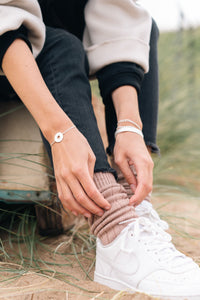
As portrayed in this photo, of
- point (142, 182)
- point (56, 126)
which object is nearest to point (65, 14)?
point (56, 126)

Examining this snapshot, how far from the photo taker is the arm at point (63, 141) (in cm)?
57

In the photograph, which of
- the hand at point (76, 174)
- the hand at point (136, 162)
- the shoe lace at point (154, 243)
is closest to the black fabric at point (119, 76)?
the hand at point (136, 162)

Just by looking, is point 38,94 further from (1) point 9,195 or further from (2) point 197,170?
(2) point 197,170

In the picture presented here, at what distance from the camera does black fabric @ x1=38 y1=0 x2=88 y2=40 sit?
90cm

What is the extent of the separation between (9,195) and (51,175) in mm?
125

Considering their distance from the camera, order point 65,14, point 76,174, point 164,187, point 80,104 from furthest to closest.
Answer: point 164,187 → point 65,14 → point 80,104 → point 76,174

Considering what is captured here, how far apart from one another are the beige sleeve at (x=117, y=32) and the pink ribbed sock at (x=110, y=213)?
34 cm

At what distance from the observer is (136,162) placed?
661 mm

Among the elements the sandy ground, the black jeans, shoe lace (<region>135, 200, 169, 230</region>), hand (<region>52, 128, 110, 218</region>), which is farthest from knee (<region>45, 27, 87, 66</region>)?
the sandy ground

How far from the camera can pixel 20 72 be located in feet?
1.98

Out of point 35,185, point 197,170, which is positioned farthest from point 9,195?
point 197,170

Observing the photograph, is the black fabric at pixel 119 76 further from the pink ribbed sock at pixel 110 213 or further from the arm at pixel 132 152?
the pink ribbed sock at pixel 110 213

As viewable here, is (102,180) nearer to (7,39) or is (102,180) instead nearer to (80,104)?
(80,104)

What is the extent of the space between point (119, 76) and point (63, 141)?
11.2 inches
